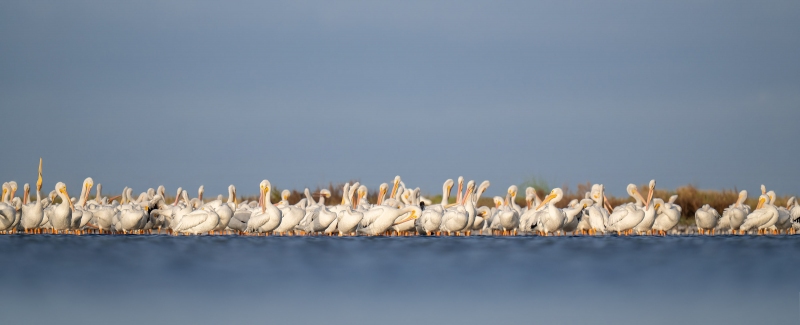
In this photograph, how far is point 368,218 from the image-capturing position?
23000 mm

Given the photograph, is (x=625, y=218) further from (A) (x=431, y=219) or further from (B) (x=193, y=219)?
(B) (x=193, y=219)

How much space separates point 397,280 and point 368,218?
6166 millimetres

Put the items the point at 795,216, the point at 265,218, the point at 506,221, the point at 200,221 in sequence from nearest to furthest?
the point at 200,221 → the point at 265,218 → the point at 506,221 → the point at 795,216

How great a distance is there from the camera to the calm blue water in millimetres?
14023

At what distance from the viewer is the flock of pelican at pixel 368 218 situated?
22.8 meters

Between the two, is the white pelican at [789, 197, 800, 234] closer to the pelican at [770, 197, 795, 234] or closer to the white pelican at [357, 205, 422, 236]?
the pelican at [770, 197, 795, 234]

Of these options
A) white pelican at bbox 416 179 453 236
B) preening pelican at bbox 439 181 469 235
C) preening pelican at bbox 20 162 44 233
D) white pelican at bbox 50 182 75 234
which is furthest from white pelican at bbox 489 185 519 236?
preening pelican at bbox 20 162 44 233

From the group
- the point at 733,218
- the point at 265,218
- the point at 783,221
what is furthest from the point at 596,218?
the point at 265,218

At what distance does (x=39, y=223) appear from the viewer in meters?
24.2

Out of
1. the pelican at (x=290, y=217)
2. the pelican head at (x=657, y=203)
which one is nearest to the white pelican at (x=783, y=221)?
the pelican head at (x=657, y=203)

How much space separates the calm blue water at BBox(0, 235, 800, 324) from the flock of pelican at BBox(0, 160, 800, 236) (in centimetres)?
80

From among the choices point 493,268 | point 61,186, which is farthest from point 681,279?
point 61,186

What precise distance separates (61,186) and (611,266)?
1207 cm

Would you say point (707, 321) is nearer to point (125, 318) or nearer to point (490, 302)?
point (490, 302)
